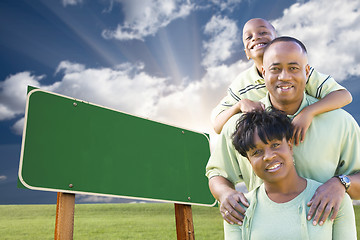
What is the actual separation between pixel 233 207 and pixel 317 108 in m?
0.65

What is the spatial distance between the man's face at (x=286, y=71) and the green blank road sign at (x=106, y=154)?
1818 millimetres

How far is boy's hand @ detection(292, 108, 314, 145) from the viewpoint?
5.99ft

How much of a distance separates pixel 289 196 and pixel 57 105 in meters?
2.03

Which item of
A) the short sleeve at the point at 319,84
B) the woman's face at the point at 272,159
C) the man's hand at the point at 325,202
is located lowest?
the man's hand at the point at 325,202

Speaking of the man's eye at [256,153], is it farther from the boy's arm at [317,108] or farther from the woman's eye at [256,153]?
the boy's arm at [317,108]

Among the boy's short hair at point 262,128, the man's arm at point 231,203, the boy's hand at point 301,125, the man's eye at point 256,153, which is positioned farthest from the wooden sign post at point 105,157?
the boy's hand at point 301,125

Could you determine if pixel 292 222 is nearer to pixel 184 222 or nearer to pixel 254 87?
pixel 254 87

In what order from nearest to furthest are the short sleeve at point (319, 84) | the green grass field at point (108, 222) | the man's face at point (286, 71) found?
the man's face at point (286, 71)
the short sleeve at point (319, 84)
the green grass field at point (108, 222)

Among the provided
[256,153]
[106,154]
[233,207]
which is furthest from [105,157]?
[256,153]

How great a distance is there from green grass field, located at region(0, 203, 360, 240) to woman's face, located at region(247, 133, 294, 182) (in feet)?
24.2

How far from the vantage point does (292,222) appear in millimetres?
1677

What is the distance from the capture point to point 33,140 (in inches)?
113

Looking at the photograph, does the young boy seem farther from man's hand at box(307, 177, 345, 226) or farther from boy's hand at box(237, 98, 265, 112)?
man's hand at box(307, 177, 345, 226)

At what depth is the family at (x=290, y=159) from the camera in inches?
66.6
